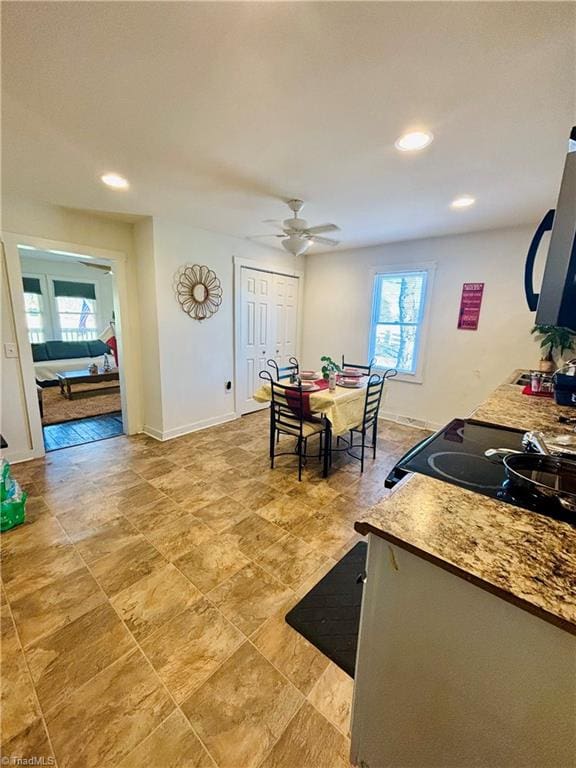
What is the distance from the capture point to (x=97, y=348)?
22.2 feet

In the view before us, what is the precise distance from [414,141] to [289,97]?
31.2 inches

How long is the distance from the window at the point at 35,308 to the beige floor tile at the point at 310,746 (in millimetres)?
7814

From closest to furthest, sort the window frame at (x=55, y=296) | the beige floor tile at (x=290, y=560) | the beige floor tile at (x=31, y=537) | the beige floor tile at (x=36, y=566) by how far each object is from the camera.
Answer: the beige floor tile at (x=36, y=566), the beige floor tile at (x=290, y=560), the beige floor tile at (x=31, y=537), the window frame at (x=55, y=296)

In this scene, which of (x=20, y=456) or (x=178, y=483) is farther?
(x=20, y=456)

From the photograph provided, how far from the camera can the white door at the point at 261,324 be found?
4.43 m

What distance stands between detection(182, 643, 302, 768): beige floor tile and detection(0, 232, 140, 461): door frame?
9.80ft

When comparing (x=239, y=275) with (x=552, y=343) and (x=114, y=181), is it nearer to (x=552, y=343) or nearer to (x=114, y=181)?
(x=114, y=181)

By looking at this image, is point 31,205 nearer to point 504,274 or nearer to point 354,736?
point 354,736

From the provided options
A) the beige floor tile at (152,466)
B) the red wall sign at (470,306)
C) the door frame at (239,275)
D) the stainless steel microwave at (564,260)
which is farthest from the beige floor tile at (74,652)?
the red wall sign at (470,306)

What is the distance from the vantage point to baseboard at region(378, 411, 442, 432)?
14.1 ft

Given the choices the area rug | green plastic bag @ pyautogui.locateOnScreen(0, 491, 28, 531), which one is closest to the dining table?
green plastic bag @ pyautogui.locateOnScreen(0, 491, 28, 531)

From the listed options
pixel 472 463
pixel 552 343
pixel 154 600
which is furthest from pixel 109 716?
pixel 552 343

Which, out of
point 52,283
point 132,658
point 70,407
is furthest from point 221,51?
point 52,283

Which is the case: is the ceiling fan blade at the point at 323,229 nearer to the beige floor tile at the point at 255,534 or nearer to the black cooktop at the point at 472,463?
the black cooktop at the point at 472,463
